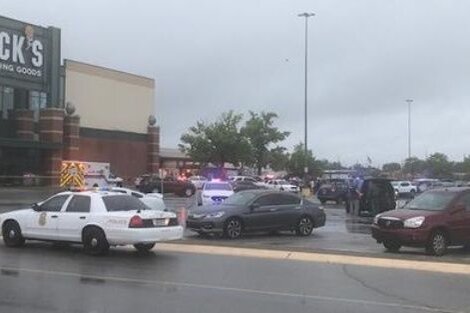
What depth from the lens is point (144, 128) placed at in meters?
78.6

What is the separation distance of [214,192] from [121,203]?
18.6m

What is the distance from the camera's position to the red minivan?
1819cm

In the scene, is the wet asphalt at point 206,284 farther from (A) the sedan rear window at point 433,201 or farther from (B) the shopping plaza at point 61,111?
(B) the shopping plaza at point 61,111

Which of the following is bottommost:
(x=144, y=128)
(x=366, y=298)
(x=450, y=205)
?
(x=366, y=298)

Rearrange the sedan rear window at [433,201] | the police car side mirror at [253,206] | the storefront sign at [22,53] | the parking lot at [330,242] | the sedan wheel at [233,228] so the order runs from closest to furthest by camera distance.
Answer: the parking lot at [330,242]
the sedan rear window at [433,201]
the sedan wheel at [233,228]
the police car side mirror at [253,206]
the storefront sign at [22,53]

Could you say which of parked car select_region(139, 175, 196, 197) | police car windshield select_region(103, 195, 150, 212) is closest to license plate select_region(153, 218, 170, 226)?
police car windshield select_region(103, 195, 150, 212)

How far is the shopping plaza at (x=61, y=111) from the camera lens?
205 feet

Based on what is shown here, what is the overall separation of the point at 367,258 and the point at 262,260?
2277 millimetres

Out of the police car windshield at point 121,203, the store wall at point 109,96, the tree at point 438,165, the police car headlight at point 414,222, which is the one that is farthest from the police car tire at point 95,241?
the tree at point 438,165

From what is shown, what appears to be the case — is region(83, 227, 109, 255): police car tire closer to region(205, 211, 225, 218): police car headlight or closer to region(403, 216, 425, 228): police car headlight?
region(205, 211, 225, 218): police car headlight

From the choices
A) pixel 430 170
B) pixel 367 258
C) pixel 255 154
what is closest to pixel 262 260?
pixel 367 258

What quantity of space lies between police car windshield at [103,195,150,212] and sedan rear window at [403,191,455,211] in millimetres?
6692

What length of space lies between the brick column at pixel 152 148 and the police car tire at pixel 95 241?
60227 millimetres

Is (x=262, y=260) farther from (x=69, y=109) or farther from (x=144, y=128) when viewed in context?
(x=144, y=128)
